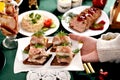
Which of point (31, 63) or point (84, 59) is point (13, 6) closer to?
point (31, 63)

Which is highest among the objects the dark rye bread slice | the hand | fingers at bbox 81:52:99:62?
the dark rye bread slice

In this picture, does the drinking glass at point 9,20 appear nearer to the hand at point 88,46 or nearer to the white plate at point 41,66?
the white plate at point 41,66

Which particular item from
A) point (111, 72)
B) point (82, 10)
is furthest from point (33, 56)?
point (82, 10)

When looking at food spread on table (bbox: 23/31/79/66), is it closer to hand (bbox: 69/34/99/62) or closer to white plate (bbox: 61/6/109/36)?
hand (bbox: 69/34/99/62)

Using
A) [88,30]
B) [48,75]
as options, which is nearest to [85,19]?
[88,30]

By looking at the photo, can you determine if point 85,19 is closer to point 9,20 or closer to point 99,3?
point 99,3

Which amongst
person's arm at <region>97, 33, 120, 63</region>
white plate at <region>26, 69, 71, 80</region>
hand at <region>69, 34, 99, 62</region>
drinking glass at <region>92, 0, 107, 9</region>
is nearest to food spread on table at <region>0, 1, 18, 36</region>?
white plate at <region>26, 69, 71, 80</region>

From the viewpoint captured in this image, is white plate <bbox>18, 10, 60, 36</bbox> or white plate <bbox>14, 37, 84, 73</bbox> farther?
white plate <bbox>18, 10, 60, 36</bbox>
